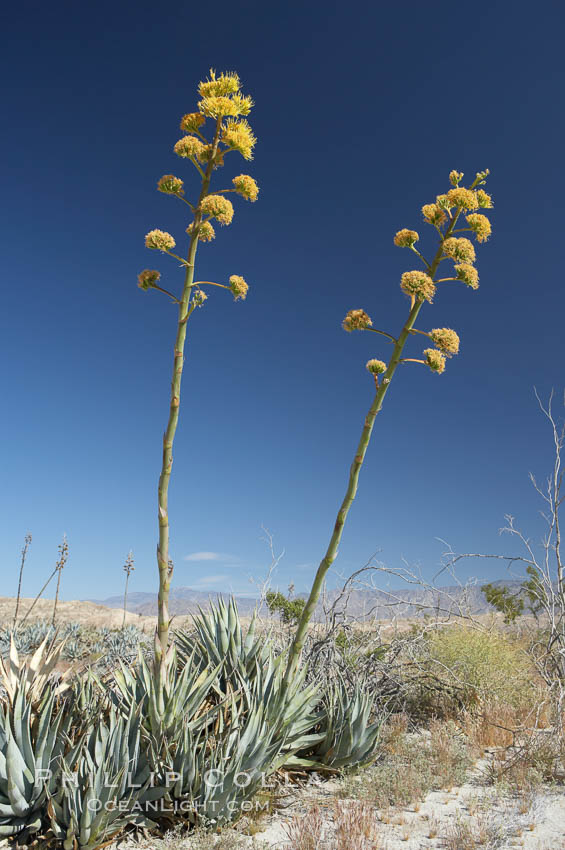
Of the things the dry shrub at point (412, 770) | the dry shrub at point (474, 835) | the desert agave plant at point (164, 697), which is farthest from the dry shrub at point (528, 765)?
the desert agave plant at point (164, 697)

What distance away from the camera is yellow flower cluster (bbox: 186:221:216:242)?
3842 millimetres

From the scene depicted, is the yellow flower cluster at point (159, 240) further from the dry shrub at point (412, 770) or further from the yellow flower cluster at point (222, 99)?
the dry shrub at point (412, 770)

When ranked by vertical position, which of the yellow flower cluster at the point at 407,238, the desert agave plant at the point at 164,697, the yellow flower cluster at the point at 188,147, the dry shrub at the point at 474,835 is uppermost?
the yellow flower cluster at the point at 188,147

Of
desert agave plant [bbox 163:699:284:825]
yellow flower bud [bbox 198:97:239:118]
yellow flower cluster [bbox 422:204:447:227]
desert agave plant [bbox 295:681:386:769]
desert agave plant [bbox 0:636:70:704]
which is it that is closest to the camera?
desert agave plant [bbox 163:699:284:825]

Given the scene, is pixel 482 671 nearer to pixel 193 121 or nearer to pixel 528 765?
pixel 528 765

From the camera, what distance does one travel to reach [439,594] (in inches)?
251

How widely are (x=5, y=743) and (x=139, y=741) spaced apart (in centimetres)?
80

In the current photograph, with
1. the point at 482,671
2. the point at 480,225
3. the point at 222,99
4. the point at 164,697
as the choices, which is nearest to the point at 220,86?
the point at 222,99

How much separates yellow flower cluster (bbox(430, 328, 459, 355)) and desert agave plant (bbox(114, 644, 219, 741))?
9.58 ft

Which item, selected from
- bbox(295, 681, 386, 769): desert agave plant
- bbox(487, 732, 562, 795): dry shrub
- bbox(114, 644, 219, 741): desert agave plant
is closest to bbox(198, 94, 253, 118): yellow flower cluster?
bbox(114, 644, 219, 741): desert agave plant

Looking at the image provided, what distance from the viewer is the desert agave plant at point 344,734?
4359 mm

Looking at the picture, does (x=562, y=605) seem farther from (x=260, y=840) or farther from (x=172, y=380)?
(x=172, y=380)

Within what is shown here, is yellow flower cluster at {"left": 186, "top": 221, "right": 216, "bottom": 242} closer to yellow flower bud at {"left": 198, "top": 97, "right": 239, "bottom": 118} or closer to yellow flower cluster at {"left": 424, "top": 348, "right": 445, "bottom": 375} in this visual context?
yellow flower bud at {"left": 198, "top": 97, "right": 239, "bottom": 118}

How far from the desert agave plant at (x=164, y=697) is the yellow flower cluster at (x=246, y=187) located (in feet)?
11.3
